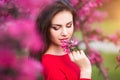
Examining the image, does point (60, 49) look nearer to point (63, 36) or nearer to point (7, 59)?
point (63, 36)

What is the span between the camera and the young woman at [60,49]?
90 centimetres

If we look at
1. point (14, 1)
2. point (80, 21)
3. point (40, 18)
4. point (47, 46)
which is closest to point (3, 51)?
point (14, 1)

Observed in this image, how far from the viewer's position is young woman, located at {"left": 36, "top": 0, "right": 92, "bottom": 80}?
2.95 feet

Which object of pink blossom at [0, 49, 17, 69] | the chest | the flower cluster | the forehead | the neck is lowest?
the chest

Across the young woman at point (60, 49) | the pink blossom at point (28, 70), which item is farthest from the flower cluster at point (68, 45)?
the pink blossom at point (28, 70)

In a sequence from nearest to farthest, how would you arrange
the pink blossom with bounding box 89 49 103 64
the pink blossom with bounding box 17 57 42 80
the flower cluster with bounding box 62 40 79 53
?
1. the pink blossom with bounding box 17 57 42 80
2. the flower cluster with bounding box 62 40 79 53
3. the pink blossom with bounding box 89 49 103 64

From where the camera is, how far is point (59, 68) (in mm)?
975

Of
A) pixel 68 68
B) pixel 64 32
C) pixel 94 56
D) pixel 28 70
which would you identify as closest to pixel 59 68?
pixel 68 68

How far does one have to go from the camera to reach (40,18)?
33.8 inches

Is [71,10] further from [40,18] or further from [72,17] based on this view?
[40,18]

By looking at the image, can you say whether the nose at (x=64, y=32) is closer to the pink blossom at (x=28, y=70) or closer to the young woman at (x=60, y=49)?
the young woman at (x=60, y=49)

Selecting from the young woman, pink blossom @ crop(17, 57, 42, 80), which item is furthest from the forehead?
pink blossom @ crop(17, 57, 42, 80)

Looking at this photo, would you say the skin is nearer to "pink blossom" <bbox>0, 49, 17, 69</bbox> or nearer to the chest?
the chest

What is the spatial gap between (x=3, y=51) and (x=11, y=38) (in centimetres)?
2
